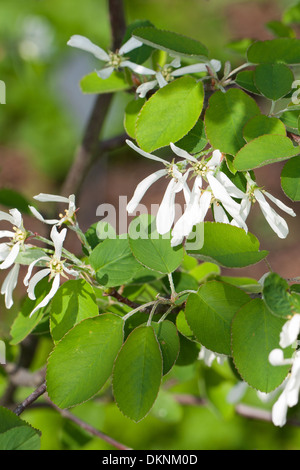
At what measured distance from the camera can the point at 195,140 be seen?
703 mm

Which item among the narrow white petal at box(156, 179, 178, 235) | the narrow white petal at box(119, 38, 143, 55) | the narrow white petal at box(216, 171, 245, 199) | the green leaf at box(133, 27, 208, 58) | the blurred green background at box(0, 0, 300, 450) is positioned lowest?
the blurred green background at box(0, 0, 300, 450)

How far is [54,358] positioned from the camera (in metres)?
0.63

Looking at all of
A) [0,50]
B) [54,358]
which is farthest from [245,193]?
[0,50]

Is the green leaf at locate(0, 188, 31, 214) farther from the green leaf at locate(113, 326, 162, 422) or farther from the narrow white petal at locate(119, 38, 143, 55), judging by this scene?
the green leaf at locate(113, 326, 162, 422)

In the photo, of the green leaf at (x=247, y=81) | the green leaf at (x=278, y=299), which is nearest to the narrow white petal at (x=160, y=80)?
the green leaf at (x=247, y=81)

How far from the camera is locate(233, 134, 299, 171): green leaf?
0.63m

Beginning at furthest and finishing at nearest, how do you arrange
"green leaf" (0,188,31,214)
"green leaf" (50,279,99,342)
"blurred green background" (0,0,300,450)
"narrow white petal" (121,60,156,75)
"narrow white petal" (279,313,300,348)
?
"blurred green background" (0,0,300,450)
"green leaf" (0,188,31,214)
"narrow white petal" (121,60,156,75)
"green leaf" (50,279,99,342)
"narrow white petal" (279,313,300,348)

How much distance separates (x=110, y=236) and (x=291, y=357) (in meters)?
0.28

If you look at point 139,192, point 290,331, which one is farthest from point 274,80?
point 290,331

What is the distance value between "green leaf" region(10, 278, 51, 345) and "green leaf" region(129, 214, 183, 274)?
5.5 inches

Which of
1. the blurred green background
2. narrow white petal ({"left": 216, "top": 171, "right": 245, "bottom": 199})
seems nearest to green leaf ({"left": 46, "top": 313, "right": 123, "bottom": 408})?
narrow white petal ({"left": 216, "top": 171, "right": 245, "bottom": 199})

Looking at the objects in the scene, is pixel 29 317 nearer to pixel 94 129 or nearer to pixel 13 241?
pixel 13 241

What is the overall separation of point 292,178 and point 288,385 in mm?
259

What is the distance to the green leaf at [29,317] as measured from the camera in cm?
72
